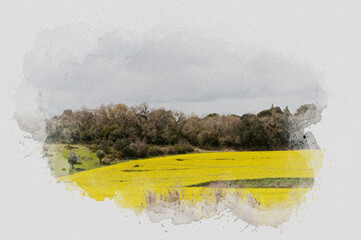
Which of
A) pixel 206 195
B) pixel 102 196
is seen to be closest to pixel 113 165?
pixel 102 196

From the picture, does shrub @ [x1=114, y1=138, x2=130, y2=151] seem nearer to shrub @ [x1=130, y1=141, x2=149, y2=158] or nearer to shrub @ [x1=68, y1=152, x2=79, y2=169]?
shrub @ [x1=130, y1=141, x2=149, y2=158]

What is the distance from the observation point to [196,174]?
7.52m

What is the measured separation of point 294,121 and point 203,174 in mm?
2144

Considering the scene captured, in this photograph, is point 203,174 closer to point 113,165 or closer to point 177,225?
point 177,225

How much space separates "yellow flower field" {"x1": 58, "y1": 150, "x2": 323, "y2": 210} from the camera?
724cm

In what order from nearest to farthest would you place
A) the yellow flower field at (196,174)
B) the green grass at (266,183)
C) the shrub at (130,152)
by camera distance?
the yellow flower field at (196,174) → the green grass at (266,183) → the shrub at (130,152)

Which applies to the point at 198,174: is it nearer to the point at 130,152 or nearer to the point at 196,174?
the point at 196,174

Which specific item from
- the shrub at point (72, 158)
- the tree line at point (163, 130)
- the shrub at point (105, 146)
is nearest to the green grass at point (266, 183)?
the tree line at point (163, 130)

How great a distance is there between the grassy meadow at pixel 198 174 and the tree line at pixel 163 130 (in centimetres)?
18

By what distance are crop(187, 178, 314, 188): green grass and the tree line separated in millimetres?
652

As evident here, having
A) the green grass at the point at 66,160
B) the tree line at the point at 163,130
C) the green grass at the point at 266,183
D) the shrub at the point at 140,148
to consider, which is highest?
the tree line at the point at 163,130

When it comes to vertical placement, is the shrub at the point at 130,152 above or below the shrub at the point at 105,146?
below

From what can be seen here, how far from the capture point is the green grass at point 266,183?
7.38m

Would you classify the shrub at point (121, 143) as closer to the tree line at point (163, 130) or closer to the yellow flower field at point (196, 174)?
the tree line at point (163, 130)
